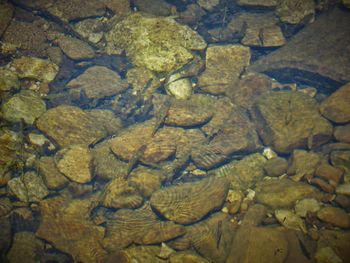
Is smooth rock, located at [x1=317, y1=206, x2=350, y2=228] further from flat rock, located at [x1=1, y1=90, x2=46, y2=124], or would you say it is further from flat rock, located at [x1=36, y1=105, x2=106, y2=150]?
flat rock, located at [x1=1, y1=90, x2=46, y2=124]

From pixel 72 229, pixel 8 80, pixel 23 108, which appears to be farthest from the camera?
pixel 8 80

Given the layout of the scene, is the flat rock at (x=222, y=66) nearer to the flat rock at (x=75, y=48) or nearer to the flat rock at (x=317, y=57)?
the flat rock at (x=317, y=57)

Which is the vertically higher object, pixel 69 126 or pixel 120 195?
pixel 69 126

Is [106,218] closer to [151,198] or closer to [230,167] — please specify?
[151,198]

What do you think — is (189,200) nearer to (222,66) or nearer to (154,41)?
(222,66)

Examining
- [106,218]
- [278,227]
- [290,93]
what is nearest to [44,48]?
[106,218]

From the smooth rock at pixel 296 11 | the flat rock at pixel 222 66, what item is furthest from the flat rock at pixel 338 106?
the smooth rock at pixel 296 11

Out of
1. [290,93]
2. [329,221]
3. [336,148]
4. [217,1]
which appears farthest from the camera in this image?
[217,1]

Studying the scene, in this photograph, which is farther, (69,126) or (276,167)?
(69,126)

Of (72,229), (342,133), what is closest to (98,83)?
(72,229)
